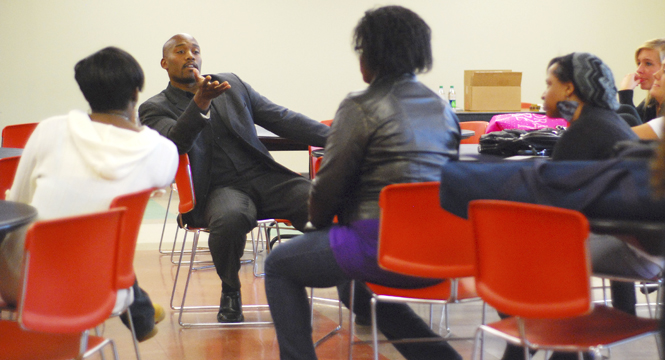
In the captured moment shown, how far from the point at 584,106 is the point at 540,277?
0.79 metres

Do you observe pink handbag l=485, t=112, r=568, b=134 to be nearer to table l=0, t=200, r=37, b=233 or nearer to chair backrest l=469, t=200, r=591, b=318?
chair backrest l=469, t=200, r=591, b=318

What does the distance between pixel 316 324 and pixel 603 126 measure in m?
1.66

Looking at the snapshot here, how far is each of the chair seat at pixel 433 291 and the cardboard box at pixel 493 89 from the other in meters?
4.32

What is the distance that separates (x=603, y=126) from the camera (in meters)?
1.90

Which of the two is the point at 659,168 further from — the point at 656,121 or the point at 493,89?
the point at 493,89

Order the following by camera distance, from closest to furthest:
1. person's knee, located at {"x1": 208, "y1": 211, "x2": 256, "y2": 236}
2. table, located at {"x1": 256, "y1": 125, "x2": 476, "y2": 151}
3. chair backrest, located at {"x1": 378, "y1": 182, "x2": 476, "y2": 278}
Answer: chair backrest, located at {"x1": 378, "y1": 182, "x2": 476, "y2": 278}
person's knee, located at {"x1": 208, "y1": 211, "x2": 256, "y2": 236}
table, located at {"x1": 256, "y1": 125, "x2": 476, "y2": 151}

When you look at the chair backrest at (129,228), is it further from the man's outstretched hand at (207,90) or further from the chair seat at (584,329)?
the man's outstretched hand at (207,90)

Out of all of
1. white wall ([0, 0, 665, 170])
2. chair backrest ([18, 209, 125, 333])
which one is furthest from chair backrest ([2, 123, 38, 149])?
chair backrest ([18, 209, 125, 333])

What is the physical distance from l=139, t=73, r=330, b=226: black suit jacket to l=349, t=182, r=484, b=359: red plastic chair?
1.34 metres

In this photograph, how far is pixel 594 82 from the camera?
6.56 feet

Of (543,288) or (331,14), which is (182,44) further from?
(331,14)

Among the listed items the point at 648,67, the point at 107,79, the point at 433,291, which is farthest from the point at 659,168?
the point at 648,67

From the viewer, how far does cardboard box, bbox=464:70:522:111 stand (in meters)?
6.04

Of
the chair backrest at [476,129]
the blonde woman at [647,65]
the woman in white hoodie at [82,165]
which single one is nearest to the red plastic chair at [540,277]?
the woman in white hoodie at [82,165]
